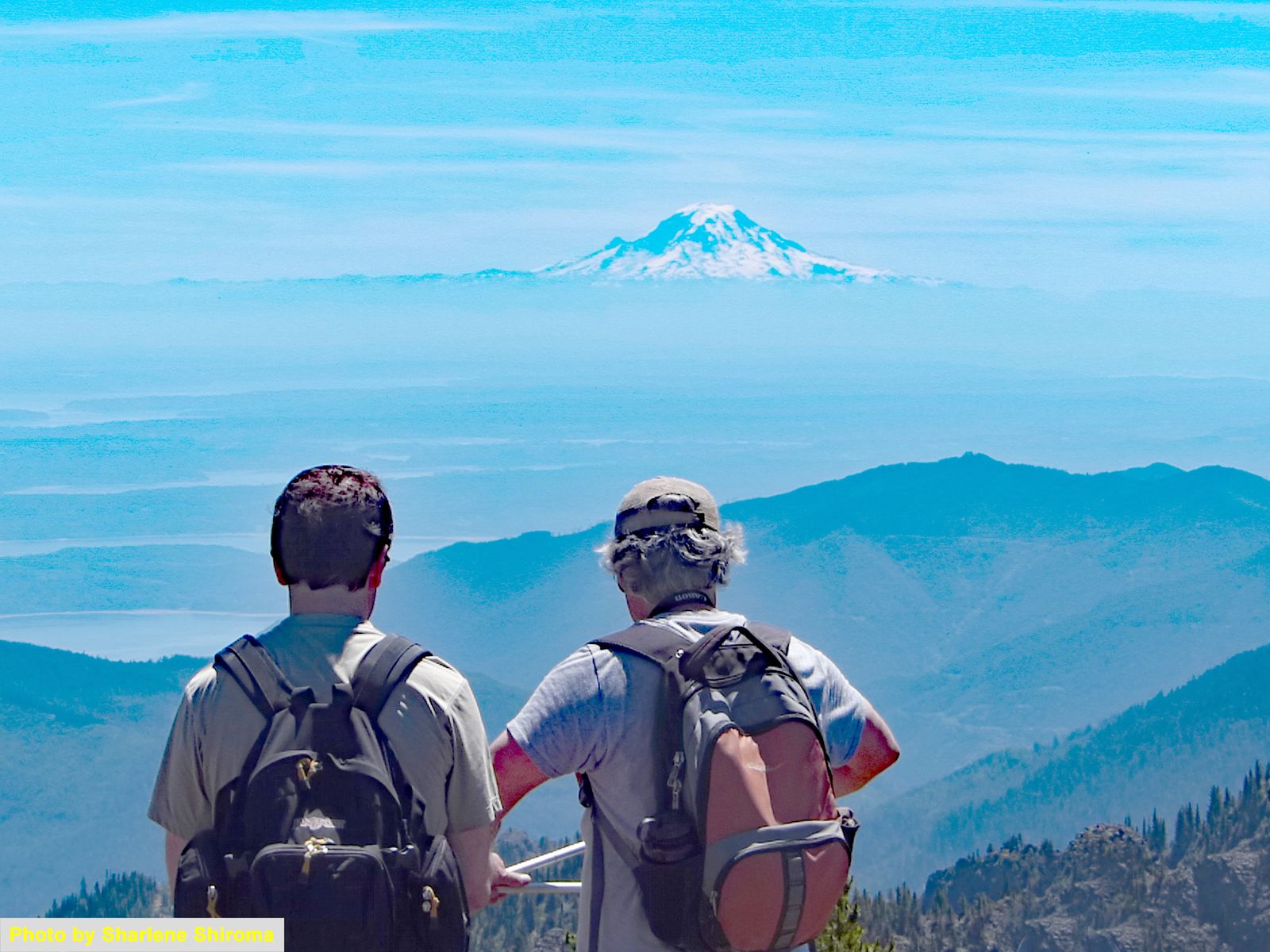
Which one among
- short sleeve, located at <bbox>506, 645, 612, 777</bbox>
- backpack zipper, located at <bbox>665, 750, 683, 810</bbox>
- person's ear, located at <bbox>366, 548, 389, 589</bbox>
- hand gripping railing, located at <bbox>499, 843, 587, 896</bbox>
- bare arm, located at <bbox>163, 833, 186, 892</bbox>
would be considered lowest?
hand gripping railing, located at <bbox>499, 843, 587, 896</bbox>

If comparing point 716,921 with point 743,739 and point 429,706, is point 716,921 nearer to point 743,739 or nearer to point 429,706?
point 743,739

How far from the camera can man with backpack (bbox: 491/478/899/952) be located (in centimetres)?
597

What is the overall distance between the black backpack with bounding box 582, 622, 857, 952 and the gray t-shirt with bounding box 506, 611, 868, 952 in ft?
0.16

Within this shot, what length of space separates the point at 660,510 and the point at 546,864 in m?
1.48

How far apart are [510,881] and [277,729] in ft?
3.66

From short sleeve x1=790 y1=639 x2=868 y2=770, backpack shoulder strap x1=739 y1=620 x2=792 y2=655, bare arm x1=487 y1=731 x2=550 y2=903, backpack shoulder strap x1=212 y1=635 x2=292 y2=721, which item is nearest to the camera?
backpack shoulder strap x1=212 y1=635 x2=292 y2=721

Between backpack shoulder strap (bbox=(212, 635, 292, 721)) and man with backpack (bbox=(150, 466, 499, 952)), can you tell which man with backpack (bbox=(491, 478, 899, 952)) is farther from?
backpack shoulder strap (bbox=(212, 635, 292, 721))

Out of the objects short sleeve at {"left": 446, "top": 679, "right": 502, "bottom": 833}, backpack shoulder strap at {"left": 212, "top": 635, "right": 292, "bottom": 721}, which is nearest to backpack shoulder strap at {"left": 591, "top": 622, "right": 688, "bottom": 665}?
short sleeve at {"left": 446, "top": 679, "right": 502, "bottom": 833}

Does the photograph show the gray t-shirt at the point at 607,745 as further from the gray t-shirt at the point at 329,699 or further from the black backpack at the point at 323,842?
the black backpack at the point at 323,842

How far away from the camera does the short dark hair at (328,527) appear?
5.77 metres

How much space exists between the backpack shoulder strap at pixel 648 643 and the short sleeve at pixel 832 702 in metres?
0.51

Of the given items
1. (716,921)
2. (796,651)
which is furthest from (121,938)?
(796,651)

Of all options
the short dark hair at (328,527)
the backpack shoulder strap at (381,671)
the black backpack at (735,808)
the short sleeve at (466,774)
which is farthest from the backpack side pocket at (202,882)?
the black backpack at (735,808)

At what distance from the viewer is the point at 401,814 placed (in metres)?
5.62
